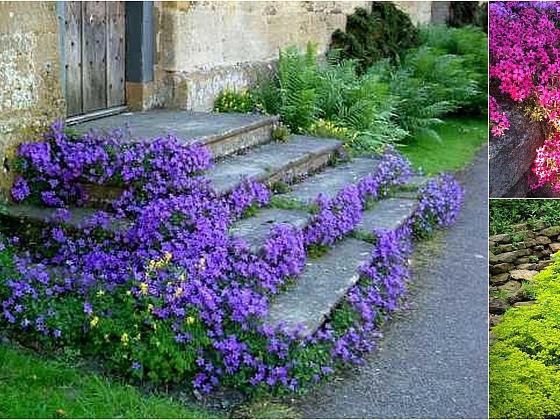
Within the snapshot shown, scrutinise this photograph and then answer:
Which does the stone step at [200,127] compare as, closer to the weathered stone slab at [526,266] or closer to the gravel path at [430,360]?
the gravel path at [430,360]

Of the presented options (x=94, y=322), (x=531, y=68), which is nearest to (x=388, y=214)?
(x=94, y=322)

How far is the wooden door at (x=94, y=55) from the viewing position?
20.8 feet

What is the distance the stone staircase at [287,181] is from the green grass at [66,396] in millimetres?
761

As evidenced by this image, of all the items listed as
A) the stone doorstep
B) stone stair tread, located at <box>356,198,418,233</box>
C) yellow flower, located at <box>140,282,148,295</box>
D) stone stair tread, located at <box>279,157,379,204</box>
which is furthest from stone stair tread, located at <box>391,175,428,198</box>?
yellow flower, located at <box>140,282,148,295</box>

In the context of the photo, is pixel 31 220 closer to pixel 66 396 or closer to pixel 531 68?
pixel 66 396

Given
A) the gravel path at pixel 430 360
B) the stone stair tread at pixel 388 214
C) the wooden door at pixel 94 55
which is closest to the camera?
the gravel path at pixel 430 360

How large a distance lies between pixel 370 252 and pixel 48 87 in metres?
2.38

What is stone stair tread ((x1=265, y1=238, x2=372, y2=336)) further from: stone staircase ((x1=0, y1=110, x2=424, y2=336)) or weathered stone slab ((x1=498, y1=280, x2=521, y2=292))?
weathered stone slab ((x1=498, y1=280, x2=521, y2=292))

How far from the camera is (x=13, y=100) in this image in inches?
208

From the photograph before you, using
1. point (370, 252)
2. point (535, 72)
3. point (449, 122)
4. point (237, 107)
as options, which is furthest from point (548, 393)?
point (449, 122)

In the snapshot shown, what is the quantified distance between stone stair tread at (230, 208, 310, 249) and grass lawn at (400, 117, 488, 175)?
10.5 feet

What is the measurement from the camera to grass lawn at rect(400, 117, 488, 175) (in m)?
9.26

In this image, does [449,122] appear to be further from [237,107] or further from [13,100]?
[13,100]

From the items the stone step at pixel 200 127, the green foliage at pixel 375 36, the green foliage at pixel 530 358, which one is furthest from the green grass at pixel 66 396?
→ the green foliage at pixel 375 36
